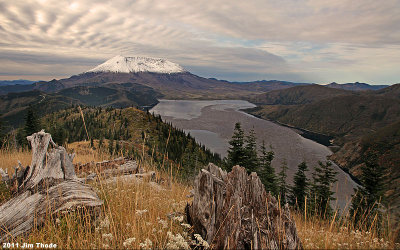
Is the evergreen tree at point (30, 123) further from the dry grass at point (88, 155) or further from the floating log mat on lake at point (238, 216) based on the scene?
the floating log mat on lake at point (238, 216)

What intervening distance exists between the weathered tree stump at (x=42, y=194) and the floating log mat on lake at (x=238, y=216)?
83.4 inches

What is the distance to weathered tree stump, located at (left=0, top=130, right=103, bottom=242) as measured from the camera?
144 inches

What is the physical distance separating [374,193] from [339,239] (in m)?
35.7

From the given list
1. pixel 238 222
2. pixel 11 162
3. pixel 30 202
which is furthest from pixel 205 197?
pixel 11 162

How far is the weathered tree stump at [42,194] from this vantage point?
144 inches

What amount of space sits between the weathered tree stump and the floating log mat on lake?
83.4 inches

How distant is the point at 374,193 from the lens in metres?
29.9

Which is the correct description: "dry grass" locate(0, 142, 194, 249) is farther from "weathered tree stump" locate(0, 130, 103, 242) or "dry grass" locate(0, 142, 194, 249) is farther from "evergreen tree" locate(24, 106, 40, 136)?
"evergreen tree" locate(24, 106, 40, 136)

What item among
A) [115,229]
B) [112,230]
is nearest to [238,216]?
[115,229]

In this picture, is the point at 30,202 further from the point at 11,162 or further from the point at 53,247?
the point at 11,162

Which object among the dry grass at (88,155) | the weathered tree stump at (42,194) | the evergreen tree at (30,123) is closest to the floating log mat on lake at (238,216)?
the weathered tree stump at (42,194)

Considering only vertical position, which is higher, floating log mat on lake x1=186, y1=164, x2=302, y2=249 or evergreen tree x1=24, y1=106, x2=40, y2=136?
floating log mat on lake x1=186, y1=164, x2=302, y2=249

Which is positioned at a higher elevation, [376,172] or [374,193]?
[376,172]

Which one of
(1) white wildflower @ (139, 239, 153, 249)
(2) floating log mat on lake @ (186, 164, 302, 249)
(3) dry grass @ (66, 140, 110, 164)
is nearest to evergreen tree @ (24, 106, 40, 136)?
(3) dry grass @ (66, 140, 110, 164)
